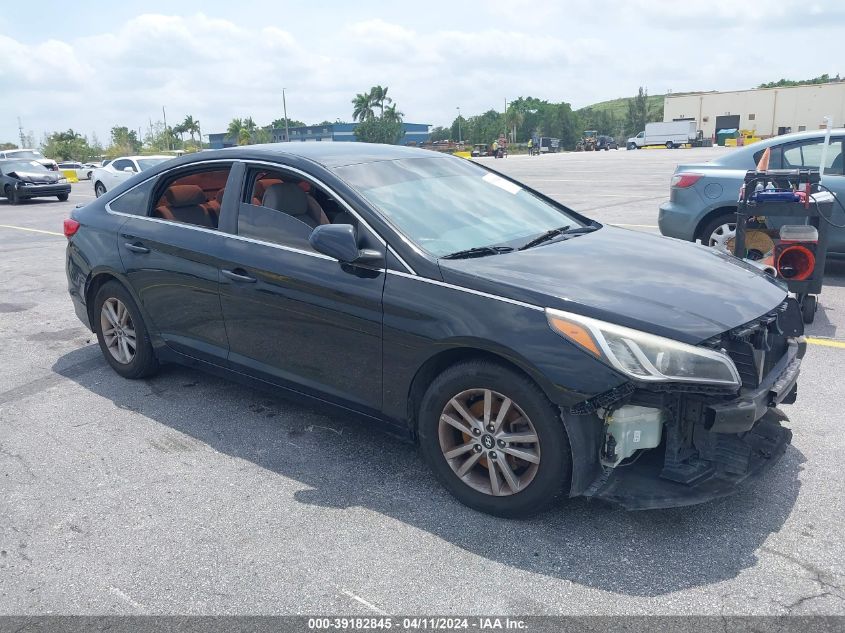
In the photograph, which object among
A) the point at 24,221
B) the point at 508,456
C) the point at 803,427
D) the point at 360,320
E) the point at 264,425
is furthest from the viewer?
the point at 24,221

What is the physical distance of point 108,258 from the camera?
195 inches

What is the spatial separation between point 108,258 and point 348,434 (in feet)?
7.21

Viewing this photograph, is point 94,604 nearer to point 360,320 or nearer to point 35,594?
point 35,594

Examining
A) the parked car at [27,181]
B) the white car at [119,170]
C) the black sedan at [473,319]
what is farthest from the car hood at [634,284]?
the parked car at [27,181]

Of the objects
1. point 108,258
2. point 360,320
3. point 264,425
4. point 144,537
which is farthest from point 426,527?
point 108,258

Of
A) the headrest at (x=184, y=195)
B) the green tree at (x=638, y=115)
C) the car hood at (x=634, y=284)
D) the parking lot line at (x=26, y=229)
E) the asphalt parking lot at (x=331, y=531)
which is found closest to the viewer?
the asphalt parking lot at (x=331, y=531)

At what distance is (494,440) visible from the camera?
10.2ft

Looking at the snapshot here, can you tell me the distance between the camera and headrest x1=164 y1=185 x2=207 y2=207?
4.82 meters

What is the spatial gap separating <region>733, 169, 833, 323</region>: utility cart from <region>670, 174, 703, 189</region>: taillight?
6.07ft

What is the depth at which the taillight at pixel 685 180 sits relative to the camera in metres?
7.92

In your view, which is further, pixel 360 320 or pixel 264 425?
pixel 264 425

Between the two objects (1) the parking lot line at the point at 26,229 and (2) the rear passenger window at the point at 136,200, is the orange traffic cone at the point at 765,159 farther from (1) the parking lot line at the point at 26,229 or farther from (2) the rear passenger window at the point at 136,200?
(1) the parking lot line at the point at 26,229

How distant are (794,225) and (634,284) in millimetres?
3285

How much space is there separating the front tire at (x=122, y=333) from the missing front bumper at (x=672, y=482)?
3.32 meters
